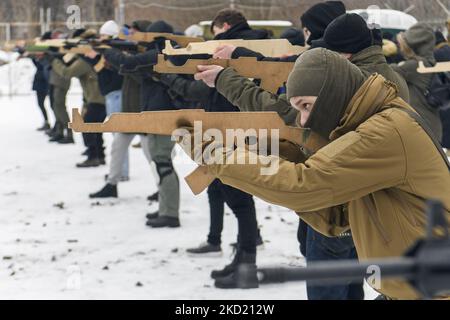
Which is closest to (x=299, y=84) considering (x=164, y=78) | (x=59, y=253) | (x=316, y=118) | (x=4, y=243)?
(x=316, y=118)

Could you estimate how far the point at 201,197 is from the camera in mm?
7688

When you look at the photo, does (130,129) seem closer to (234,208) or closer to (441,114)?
(234,208)

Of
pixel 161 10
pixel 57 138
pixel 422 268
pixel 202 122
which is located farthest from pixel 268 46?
pixel 161 10

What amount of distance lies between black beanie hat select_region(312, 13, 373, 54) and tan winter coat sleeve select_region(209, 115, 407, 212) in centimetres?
122

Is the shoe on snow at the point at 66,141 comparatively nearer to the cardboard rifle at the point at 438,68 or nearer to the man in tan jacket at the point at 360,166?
the cardboard rifle at the point at 438,68

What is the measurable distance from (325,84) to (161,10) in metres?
12.1

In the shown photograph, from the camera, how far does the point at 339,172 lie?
2.11m

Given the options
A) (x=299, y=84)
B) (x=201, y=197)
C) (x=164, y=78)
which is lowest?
(x=201, y=197)

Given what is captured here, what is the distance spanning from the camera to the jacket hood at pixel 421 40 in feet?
18.0

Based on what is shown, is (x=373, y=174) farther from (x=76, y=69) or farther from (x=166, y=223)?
(x=76, y=69)

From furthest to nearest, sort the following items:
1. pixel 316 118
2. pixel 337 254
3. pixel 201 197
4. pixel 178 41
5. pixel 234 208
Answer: pixel 201 197, pixel 234 208, pixel 178 41, pixel 337 254, pixel 316 118

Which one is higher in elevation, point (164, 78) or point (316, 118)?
point (316, 118)

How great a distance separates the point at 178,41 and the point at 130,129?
84.3 inches

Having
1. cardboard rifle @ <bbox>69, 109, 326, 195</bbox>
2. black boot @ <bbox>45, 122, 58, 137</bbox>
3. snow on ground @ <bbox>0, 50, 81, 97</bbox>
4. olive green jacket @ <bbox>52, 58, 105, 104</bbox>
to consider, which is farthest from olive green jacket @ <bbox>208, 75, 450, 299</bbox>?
snow on ground @ <bbox>0, 50, 81, 97</bbox>
